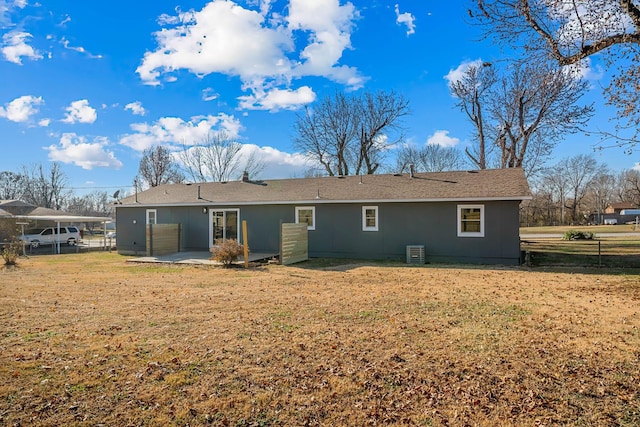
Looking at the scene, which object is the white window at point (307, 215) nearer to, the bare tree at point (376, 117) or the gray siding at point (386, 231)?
the gray siding at point (386, 231)

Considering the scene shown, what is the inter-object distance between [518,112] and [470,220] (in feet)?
47.6

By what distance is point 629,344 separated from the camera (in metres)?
4.77

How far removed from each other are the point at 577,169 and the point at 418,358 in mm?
69364

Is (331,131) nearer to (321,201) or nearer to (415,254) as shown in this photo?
(321,201)

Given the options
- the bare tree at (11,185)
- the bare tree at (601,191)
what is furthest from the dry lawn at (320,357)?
the bare tree at (601,191)

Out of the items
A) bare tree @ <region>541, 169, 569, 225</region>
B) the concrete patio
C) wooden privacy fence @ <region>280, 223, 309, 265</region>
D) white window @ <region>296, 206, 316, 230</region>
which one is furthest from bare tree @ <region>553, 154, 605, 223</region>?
the concrete patio

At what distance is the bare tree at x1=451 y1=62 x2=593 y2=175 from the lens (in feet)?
70.5

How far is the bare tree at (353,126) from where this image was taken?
31.5 m

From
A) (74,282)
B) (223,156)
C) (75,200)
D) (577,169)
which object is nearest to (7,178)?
(75,200)

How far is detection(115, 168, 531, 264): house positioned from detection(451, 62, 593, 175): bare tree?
1001 centimetres

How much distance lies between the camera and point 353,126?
31781mm

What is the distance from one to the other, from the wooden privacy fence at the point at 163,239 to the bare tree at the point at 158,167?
23.9m

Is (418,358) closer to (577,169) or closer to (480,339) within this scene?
(480,339)

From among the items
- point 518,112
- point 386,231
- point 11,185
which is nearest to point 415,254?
point 386,231
